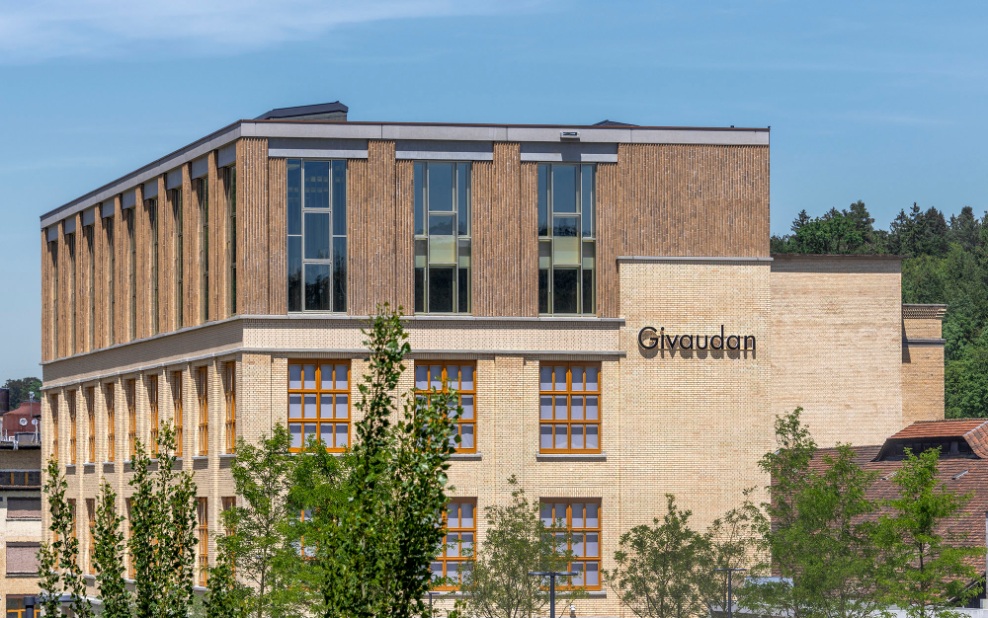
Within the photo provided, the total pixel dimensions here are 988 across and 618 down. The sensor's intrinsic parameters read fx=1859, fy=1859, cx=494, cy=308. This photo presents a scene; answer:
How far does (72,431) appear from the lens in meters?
92.1

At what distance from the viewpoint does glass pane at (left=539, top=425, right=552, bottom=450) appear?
69.4m

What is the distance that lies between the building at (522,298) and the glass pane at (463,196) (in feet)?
0.17

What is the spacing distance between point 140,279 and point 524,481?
22142mm

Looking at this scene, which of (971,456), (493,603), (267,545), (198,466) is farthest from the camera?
(971,456)

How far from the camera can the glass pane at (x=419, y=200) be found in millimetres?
69125

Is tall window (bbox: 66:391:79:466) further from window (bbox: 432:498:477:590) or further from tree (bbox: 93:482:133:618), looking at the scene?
tree (bbox: 93:482:133:618)

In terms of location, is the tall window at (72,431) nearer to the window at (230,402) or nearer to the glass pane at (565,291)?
the window at (230,402)

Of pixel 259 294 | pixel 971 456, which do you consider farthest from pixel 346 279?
pixel 971 456

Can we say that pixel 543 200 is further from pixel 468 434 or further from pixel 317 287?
pixel 468 434

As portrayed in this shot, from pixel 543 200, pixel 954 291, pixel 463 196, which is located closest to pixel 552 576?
pixel 543 200

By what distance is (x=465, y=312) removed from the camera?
6919 cm

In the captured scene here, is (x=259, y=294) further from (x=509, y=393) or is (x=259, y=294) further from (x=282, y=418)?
(x=509, y=393)

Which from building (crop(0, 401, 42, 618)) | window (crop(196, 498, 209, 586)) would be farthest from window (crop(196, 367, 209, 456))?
building (crop(0, 401, 42, 618))

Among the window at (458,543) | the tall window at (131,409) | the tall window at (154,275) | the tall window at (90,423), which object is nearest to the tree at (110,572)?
the window at (458,543)
